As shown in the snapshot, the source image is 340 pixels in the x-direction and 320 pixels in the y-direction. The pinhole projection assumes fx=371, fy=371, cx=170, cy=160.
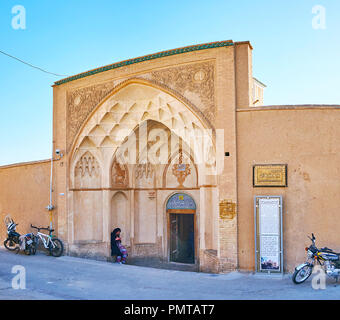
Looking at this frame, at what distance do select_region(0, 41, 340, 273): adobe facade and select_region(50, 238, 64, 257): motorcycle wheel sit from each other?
0.21m

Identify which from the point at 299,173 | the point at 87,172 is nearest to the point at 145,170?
the point at 87,172

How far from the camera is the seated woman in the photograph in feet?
31.9

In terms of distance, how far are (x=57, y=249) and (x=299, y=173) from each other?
6.40 meters

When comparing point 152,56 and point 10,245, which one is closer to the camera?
point 152,56

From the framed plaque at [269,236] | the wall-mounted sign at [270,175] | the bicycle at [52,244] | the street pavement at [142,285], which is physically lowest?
the street pavement at [142,285]

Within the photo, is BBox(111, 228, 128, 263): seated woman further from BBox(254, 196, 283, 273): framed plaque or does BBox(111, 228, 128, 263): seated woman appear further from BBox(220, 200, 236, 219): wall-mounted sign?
BBox(254, 196, 283, 273): framed plaque

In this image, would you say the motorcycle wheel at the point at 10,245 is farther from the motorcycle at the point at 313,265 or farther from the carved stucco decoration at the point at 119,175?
the motorcycle at the point at 313,265

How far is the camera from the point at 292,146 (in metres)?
7.18

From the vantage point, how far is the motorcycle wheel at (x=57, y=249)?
971 centimetres

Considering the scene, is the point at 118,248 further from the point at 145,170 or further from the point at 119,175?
the point at 145,170

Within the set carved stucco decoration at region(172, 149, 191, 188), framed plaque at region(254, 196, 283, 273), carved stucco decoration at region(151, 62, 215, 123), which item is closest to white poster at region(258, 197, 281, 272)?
framed plaque at region(254, 196, 283, 273)

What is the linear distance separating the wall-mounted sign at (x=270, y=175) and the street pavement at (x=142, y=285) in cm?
174

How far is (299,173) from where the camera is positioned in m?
7.11

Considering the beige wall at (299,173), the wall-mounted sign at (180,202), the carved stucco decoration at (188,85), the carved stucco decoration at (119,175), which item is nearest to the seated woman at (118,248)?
the carved stucco decoration at (119,175)
